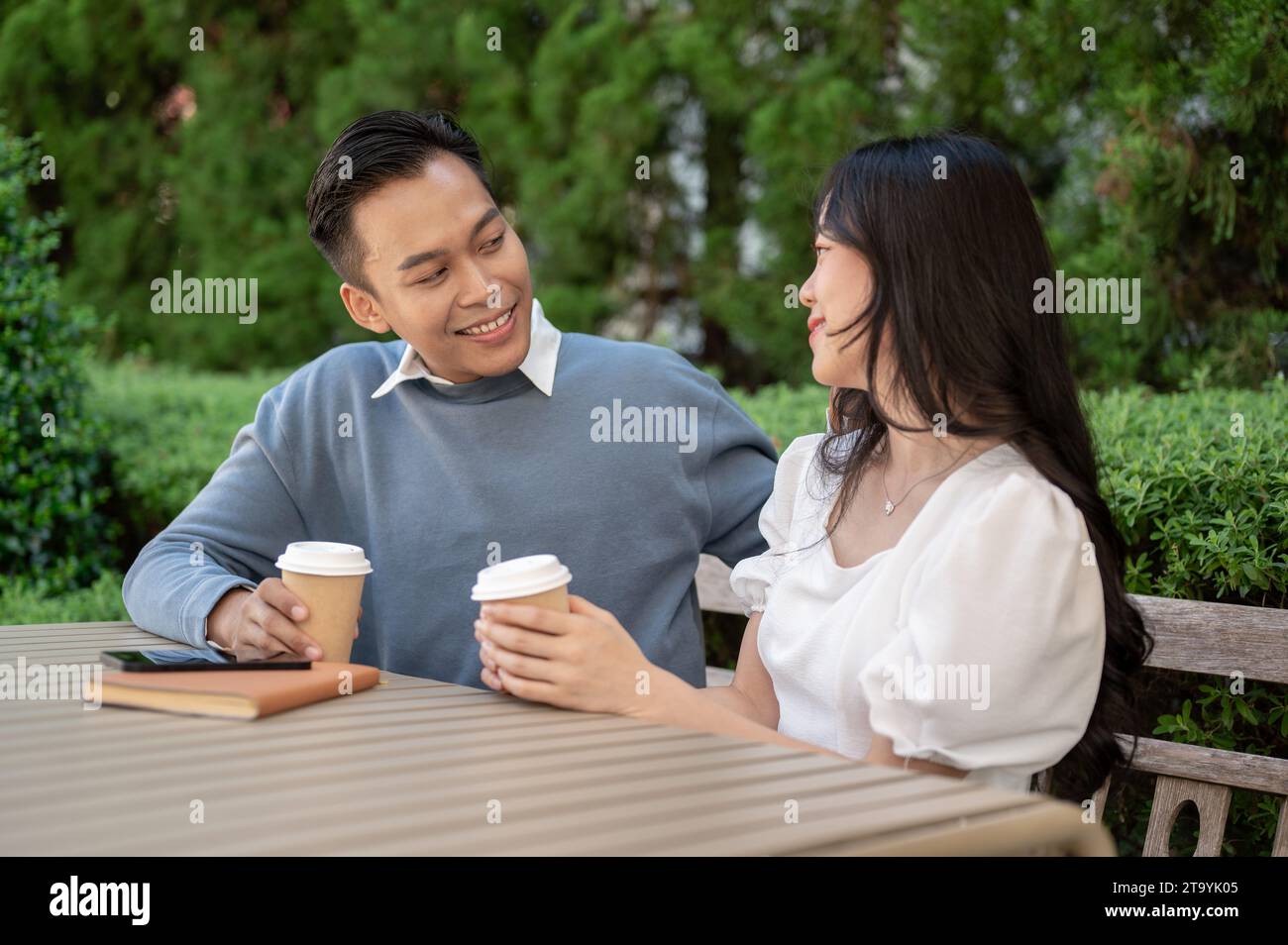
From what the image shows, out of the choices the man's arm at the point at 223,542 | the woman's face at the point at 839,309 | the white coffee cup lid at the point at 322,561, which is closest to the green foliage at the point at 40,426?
the man's arm at the point at 223,542

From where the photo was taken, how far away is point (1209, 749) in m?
2.18

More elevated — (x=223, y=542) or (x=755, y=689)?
(x=223, y=542)

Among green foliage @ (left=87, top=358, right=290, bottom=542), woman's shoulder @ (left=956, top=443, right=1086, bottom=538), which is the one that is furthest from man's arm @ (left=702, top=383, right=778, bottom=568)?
green foliage @ (left=87, top=358, right=290, bottom=542)

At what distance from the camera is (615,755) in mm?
1433

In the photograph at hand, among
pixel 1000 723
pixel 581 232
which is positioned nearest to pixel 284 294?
pixel 581 232

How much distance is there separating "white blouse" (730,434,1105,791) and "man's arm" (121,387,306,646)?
3.45ft

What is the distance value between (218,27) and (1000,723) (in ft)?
30.1

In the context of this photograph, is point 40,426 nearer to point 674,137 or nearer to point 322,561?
point 322,561

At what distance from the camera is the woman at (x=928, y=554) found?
64.0 inches

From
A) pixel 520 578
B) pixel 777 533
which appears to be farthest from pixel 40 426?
pixel 520 578

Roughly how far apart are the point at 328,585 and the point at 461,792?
2.25 ft

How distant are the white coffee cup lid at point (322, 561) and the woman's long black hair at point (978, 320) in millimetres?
807

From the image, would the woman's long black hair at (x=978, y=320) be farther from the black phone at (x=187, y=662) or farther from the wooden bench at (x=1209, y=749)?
the black phone at (x=187, y=662)

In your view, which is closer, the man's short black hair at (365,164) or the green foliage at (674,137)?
the man's short black hair at (365,164)
